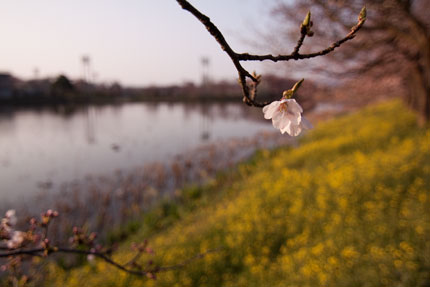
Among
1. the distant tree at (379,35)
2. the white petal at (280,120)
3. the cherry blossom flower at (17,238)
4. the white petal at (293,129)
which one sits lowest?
the cherry blossom flower at (17,238)

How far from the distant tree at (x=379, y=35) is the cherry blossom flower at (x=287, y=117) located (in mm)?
4712

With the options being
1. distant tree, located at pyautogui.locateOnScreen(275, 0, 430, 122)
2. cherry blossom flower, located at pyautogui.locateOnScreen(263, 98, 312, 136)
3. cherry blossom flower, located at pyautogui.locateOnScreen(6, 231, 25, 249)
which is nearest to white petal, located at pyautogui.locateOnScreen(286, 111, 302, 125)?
cherry blossom flower, located at pyautogui.locateOnScreen(263, 98, 312, 136)

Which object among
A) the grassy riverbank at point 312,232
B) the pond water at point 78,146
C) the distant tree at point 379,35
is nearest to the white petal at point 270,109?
the grassy riverbank at point 312,232

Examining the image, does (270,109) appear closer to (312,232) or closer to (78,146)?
(312,232)

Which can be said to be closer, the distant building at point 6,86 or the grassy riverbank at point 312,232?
the grassy riverbank at point 312,232

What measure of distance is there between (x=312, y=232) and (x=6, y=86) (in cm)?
2728

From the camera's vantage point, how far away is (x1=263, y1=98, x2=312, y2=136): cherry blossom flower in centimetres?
70

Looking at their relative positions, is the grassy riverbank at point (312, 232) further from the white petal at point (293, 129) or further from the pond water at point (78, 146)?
the pond water at point (78, 146)

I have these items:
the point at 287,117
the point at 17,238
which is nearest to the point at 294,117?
the point at 287,117

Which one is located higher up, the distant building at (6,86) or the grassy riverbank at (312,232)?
the distant building at (6,86)

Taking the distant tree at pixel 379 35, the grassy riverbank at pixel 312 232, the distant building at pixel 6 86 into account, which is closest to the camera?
the grassy riverbank at pixel 312 232

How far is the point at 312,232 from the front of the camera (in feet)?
15.2

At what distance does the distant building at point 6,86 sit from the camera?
20.6m

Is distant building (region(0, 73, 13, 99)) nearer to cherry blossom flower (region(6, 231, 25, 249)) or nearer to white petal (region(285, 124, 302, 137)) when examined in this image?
cherry blossom flower (region(6, 231, 25, 249))
